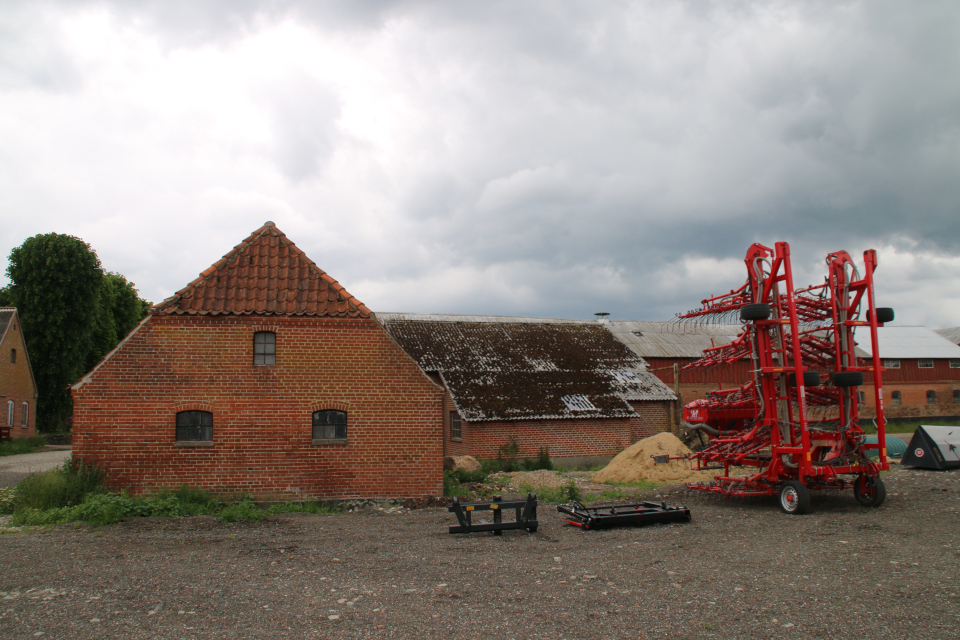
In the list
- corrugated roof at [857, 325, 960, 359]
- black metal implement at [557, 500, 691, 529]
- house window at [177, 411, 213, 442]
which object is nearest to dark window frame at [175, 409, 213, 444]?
house window at [177, 411, 213, 442]

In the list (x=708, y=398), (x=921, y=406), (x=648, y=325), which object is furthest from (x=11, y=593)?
(x=921, y=406)

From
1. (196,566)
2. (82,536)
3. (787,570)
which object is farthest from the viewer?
(82,536)

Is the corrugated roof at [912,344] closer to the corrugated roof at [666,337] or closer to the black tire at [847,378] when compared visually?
the corrugated roof at [666,337]

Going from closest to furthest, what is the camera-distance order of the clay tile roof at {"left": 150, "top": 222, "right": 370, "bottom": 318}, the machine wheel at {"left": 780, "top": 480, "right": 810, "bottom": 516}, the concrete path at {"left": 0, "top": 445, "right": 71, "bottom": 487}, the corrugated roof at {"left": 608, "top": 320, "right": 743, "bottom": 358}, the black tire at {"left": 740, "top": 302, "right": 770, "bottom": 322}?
1. the machine wheel at {"left": 780, "top": 480, "right": 810, "bottom": 516}
2. the black tire at {"left": 740, "top": 302, "right": 770, "bottom": 322}
3. the clay tile roof at {"left": 150, "top": 222, "right": 370, "bottom": 318}
4. the concrete path at {"left": 0, "top": 445, "right": 71, "bottom": 487}
5. the corrugated roof at {"left": 608, "top": 320, "right": 743, "bottom": 358}

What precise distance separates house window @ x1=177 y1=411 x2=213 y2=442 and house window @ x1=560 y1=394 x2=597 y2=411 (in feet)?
51.4

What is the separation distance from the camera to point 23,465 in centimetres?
2453

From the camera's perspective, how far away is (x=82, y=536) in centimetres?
1021

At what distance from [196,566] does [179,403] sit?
5249mm

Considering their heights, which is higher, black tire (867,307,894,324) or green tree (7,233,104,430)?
green tree (7,233,104,430)

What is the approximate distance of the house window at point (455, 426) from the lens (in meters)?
25.6

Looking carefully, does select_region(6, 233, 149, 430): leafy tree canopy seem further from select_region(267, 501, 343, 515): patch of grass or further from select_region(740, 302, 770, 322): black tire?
select_region(740, 302, 770, 322): black tire

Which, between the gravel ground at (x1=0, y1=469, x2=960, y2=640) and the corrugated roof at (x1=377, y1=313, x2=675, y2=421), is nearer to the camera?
the gravel ground at (x1=0, y1=469, x2=960, y2=640)

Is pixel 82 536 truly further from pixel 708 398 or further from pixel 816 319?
pixel 816 319

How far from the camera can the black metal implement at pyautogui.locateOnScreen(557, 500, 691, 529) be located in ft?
35.0
